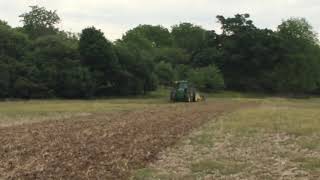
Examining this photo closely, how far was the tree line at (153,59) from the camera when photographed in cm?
7788

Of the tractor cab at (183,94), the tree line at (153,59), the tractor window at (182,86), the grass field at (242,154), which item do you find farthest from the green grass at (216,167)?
the tree line at (153,59)

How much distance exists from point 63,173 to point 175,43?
128652 mm

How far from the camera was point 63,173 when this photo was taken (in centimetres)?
1545

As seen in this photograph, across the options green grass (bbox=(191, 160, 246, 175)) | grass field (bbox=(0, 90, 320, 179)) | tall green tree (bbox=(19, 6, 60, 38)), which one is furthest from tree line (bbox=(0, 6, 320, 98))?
green grass (bbox=(191, 160, 246, 175))

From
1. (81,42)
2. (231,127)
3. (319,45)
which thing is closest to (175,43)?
(319,45)

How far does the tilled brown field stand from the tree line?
152 feet

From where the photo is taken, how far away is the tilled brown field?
15.9 m

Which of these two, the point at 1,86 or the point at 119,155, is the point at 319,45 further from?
the point at 119,155

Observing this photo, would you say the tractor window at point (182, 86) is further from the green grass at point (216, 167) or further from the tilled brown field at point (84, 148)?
the green grass at point (216, 167)

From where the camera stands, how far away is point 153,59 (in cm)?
10088

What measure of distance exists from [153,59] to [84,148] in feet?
264

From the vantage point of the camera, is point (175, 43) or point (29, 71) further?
point (175, 43)

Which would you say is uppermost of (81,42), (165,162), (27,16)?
(27,16)

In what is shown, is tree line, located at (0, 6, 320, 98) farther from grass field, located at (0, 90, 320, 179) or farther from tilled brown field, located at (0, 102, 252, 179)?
grass field, located at (0, 90, 320, 179)
